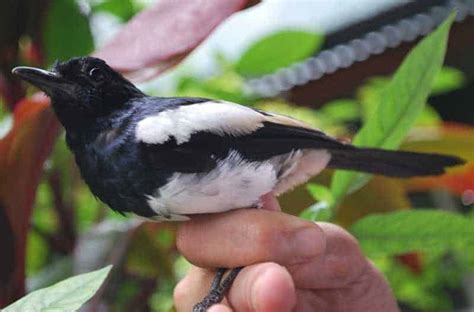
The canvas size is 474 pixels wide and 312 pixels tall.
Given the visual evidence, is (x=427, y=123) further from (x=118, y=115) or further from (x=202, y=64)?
(x=118, y=115)

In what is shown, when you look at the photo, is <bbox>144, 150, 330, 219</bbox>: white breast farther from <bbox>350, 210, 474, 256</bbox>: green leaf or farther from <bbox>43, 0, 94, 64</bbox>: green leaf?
<bbox>43, 0, 94, 64</bbox>: green leaf

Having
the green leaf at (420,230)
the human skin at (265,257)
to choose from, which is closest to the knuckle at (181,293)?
the human skin at (265,257)

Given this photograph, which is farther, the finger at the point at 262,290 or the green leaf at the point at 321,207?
the green leaf at the point at 321,207

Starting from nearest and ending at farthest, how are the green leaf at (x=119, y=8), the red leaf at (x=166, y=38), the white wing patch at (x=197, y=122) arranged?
the white wing patch at (x=197, y=122)
the red leaf at (x=166, y=38)
the green leaf at (x=119, y=8)

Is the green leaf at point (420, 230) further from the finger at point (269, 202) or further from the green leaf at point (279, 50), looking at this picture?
the green leaf at point (279, 50)

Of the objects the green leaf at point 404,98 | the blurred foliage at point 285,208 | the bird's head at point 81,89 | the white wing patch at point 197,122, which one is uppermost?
the bird's head at point 81,89

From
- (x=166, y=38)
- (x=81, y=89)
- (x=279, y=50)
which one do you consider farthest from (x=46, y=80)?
(x=279, y=50)

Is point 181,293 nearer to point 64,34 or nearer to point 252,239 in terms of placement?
point 252,239
